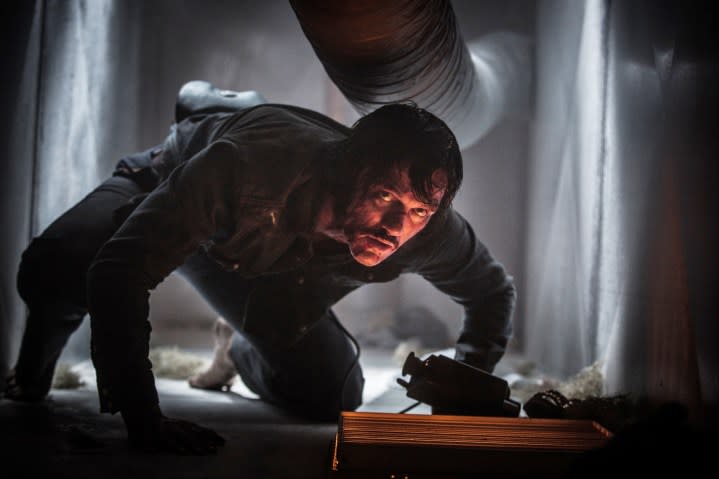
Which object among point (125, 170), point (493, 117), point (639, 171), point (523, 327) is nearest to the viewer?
point (639, 171)

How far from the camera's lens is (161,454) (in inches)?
50.2

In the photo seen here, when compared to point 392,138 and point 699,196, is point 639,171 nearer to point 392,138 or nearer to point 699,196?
point 699,196

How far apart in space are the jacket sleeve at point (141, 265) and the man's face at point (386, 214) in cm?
26

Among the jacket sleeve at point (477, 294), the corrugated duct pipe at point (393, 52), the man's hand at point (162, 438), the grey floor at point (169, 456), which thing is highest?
the corrugated duct pipe at point (393, 52)

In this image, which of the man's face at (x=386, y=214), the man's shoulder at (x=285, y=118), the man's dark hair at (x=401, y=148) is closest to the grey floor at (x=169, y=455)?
the man's face at (x=386, y=214)

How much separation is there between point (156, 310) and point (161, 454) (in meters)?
1.97

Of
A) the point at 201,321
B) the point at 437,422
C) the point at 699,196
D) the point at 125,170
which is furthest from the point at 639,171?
the point at 201,321

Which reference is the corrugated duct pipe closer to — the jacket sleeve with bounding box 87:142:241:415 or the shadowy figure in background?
the shadowy figure in background

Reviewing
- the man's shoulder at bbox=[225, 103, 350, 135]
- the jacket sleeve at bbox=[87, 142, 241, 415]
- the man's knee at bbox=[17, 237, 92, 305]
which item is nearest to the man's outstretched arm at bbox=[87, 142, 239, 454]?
the jacket sleeve at bbox=[87, 142, 241, 415]

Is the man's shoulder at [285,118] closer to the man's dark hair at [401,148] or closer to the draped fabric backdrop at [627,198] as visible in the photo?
the man's dark hair at [401,148]

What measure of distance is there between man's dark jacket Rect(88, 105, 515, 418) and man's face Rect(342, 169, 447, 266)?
10 cm

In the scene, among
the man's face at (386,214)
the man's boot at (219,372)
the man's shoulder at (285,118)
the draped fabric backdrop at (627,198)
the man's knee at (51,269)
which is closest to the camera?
the draped fabric backdrop at (627,198)

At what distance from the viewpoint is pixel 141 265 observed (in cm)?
129

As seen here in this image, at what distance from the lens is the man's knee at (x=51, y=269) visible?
1697 millimetres
